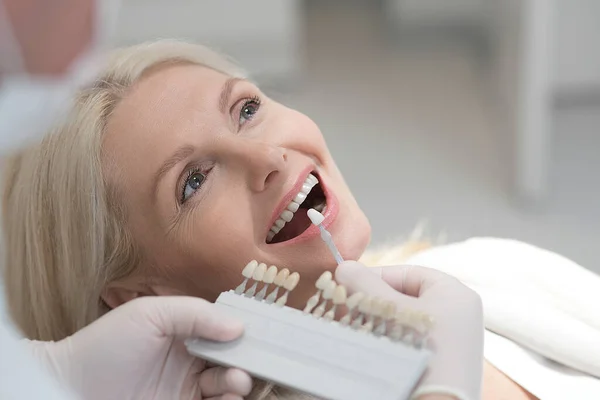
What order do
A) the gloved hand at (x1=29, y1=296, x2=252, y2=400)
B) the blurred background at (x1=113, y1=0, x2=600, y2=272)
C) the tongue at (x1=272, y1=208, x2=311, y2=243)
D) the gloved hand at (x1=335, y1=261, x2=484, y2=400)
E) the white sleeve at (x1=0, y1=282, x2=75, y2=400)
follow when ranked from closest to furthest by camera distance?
1. the white sleeve at (x1=0, y1=282, x2=75, y2=400)
2. the gloved hand at (x1=335, y1=261, x2=484, y2=400)
3. the gloved hand at (x1=29, y1=296, x2=252, y2=400)
4. the tongue at (x1=272, y1=208, x2=311, y2=243)
5. the blurred background at (x1=113, y1=0, x2=600, y2=272)

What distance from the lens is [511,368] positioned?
1105 mm

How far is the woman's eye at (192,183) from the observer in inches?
43.8

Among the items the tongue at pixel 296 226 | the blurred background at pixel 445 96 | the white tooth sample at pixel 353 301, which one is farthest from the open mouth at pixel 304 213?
the blurred background at pixel 445 96

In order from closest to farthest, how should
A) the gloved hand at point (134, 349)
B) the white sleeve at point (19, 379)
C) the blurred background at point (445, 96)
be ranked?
the white sleeve at point (19, 379) → the gloved hand at point (134, 349) → the blurred background at point (445, 96)

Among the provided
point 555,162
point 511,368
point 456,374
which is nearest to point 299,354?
point 456,374

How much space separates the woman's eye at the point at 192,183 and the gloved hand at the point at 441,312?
0.24m

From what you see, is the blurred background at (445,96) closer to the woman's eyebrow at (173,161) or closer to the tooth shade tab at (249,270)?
the woman's eyebrow at (173,161)

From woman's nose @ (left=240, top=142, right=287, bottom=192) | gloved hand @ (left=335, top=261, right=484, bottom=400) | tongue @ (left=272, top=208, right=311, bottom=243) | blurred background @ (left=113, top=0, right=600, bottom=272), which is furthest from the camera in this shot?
blurred background @ (left=113, top=0, right=600, bottom=272)

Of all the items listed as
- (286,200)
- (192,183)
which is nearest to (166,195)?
(192,183)

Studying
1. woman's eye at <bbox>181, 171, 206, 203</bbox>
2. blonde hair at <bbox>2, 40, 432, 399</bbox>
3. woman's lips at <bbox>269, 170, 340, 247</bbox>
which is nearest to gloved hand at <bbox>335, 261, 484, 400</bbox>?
woman's lips at <bbox>269, 170, 340, 247</bbox>

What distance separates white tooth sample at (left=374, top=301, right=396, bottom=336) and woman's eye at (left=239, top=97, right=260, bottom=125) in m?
0.37

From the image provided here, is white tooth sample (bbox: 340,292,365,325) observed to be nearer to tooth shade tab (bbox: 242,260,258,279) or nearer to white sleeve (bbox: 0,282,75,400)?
tooth shade tab (bbox: 242,260,258,279)

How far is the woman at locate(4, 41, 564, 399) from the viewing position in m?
1.09

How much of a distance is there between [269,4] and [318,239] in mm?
1692
